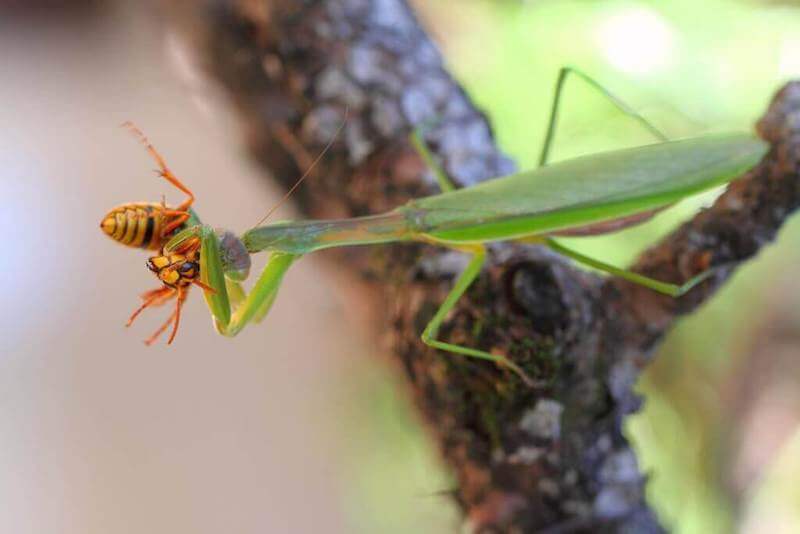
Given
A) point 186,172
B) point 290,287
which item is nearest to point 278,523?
point 290,287

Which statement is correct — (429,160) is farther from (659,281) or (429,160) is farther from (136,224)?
(136,224)

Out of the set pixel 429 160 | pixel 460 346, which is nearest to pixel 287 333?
pixel 429 160

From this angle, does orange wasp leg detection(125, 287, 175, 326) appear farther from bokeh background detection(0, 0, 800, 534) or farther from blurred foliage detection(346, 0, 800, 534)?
blurred foliage detection(346, 0, 800, 534)

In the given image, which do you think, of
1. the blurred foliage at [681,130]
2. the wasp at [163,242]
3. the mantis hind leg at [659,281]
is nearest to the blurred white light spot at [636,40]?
the blurred foliage at [681,130]

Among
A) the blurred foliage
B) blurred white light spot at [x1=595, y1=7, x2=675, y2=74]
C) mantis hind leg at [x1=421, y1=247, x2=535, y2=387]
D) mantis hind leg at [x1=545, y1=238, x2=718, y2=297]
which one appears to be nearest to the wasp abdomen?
mantis hind leg at [x1=421, y1=247, x2=535, y2=387]

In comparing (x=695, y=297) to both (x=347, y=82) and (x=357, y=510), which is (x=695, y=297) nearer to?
(x=347, y=82)

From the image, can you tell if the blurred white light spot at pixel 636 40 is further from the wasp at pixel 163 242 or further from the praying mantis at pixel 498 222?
the wasp at pixel 163 242

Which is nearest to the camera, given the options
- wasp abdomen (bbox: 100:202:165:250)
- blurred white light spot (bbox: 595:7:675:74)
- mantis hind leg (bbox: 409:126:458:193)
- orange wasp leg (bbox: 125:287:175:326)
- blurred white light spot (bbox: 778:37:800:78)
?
wasp abdomen (bbox: 100:202:165:250)
